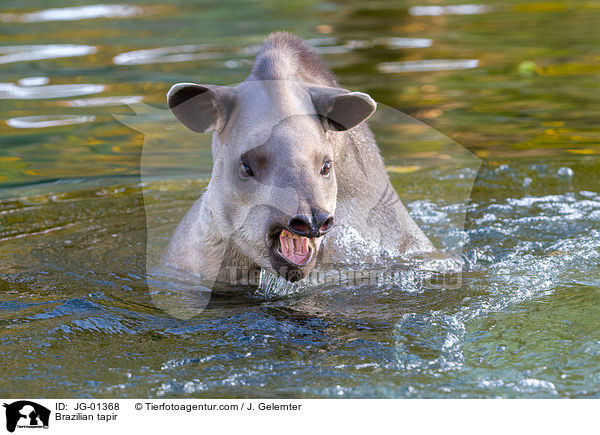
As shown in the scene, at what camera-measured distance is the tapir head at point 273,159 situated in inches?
188

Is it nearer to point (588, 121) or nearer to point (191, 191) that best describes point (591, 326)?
point (191, 191)

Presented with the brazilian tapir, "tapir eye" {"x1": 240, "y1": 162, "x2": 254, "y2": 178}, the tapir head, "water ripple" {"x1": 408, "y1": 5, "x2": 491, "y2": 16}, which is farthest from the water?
"tapir eye" {"x1": 240, "y1": 162, "x2": 254, "y2": 178}

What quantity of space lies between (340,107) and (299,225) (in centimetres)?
110

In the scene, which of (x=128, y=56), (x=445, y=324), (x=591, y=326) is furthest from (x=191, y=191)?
(x=128, y=56)

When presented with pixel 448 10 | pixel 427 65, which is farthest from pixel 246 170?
pixel 448 10

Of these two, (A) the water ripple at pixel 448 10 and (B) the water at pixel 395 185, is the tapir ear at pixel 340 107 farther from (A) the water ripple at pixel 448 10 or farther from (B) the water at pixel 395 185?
(A) the water ripple at pixel 448 10

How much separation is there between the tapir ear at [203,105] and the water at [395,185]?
4.00ft

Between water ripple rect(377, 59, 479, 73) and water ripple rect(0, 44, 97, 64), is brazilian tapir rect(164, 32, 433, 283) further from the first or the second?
water ripple rect(0, 44, 97, 64)

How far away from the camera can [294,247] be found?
16.5 feet

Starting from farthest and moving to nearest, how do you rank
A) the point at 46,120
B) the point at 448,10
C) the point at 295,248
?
1. the point at 448,10
2. the point at 46,120
3. the point at 295,248

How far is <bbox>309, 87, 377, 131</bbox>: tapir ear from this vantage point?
5.29 meters

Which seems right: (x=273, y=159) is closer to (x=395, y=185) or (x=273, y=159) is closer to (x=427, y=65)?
(x=395, y=185)

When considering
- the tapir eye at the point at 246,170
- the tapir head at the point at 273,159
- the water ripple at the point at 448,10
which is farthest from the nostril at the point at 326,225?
the water ripple at the point at 448,10
